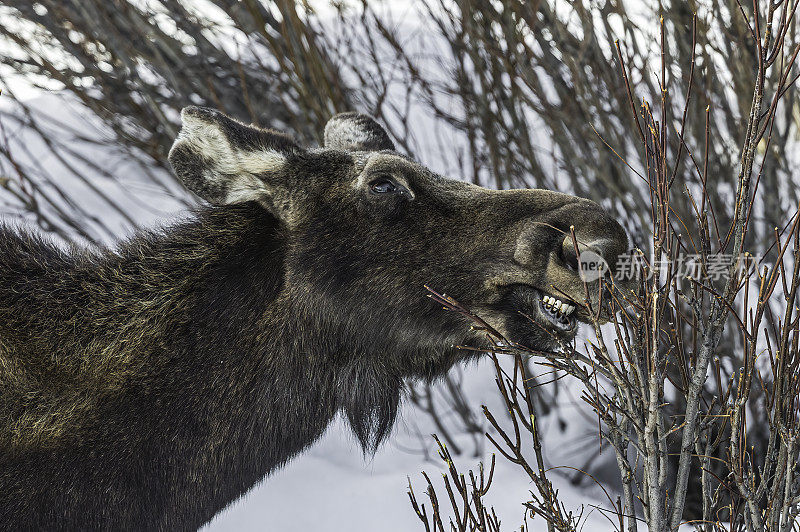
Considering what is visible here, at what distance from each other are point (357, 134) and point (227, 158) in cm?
72

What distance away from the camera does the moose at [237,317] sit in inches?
99.9

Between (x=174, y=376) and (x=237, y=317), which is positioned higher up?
(x=237, y=317)

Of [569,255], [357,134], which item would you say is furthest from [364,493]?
[569,255]

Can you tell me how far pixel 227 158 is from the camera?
2.76 metres

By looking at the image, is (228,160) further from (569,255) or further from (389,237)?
(569,255)

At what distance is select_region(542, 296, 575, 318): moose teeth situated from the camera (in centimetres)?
246

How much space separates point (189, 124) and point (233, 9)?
2.50 m

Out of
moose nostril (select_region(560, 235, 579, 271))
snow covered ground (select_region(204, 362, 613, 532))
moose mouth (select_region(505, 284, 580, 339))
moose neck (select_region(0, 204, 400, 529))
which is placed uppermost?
moose nostril (select_region(560, 235, 579, 271))

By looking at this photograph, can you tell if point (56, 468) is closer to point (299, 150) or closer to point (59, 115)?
point (299, 150)

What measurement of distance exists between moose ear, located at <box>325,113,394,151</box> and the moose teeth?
1.13m

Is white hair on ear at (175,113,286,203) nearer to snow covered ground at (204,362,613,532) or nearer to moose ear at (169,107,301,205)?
moose ear at (169,107,301,205)

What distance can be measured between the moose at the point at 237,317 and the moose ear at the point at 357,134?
0.47 meters

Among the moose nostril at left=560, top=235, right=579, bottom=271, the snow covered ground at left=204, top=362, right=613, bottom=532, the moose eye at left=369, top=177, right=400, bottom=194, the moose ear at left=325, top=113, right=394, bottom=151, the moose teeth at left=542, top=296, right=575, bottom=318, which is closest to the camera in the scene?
the moose nostril at left=560, top=235, right=579, bottom=271

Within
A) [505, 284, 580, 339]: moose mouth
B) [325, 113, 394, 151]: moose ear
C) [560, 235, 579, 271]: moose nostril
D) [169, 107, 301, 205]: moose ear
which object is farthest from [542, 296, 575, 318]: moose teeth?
[325, 113, 394, 151]: moose ear
